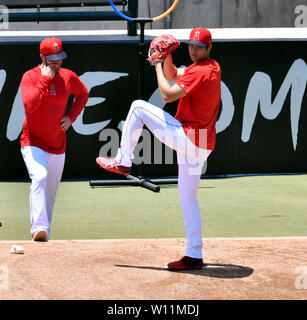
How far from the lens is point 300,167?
13250 millimetres

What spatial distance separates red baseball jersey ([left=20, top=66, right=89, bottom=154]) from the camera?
7.65 metres

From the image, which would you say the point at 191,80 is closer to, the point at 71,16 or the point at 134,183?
the point at 134,183

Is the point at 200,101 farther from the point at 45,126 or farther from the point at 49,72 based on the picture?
the point at 45,126

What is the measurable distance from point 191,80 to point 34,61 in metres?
6.66

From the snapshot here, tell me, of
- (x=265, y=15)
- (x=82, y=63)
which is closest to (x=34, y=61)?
(x=82, y=63)

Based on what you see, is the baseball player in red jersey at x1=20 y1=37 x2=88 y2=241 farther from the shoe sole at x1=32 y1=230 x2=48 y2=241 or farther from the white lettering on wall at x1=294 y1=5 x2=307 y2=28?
the white lettering on wall at x1=294 y1=5 x2=307 y2=28

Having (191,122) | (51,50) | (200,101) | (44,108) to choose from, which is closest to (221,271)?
(191,122)

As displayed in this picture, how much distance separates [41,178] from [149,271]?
1916mm

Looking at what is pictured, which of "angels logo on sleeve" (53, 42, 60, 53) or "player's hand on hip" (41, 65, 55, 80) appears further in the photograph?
"player's hand on hip" (41, 65, 55, 80)

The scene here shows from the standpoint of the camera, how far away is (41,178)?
7.75 meters

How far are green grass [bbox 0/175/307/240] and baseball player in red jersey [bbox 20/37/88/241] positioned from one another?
676mm

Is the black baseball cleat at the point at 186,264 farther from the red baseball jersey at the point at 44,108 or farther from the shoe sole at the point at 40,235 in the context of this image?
the red baseball jersey at the point at 44,108

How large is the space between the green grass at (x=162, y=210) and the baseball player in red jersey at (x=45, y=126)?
676 mm

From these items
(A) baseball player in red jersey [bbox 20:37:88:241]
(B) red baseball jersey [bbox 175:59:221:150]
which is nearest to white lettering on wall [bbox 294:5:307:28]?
(A) baseball player in red jersey [bbox 20:37:88:241]
